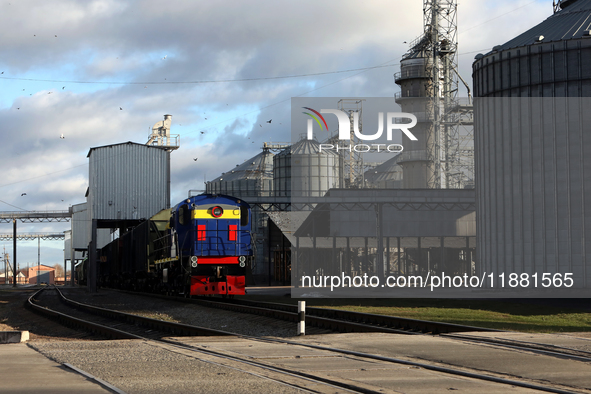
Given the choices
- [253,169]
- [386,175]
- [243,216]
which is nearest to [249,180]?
[253,169]

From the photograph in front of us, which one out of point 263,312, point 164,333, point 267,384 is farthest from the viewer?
point 263,312

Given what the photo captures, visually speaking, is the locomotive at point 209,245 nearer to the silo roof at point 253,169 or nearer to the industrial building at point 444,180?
the industrial building at point 444,180

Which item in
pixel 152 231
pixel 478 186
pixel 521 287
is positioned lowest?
pixel 521 287

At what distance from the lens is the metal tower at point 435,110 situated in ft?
227

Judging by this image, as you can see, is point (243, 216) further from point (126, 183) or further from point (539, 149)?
point (126, 183)

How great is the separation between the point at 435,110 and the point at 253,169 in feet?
80.4

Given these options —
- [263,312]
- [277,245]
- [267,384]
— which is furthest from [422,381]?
[277,245]

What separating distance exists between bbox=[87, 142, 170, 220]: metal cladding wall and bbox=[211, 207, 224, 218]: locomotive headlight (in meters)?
36.5

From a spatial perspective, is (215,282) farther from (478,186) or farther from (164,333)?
(478,186)

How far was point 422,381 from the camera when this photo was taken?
310 inches

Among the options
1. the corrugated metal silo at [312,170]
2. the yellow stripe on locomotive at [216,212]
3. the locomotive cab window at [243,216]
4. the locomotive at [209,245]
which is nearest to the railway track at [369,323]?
the locomotive at [209,245]

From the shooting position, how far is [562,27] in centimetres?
4081

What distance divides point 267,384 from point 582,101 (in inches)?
1402

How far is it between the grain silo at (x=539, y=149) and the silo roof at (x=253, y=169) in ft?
135
